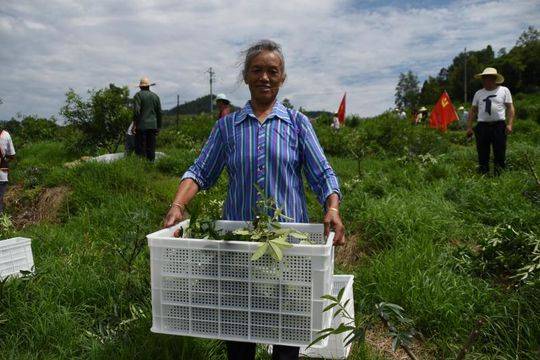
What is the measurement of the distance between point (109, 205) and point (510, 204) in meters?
4.43

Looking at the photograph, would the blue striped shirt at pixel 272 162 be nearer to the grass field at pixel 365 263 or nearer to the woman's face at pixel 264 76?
the woman's face at pixel 264 76

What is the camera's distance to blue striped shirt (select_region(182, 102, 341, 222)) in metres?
2.21

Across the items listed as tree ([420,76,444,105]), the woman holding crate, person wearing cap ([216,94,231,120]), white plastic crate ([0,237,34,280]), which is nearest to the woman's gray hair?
the woman holding crate

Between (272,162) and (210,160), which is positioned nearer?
(272,162)

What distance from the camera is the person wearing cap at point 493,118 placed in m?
6.64

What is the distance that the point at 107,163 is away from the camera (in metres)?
7.14

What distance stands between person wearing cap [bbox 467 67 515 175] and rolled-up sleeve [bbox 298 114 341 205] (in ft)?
17.1

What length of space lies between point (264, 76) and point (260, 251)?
94cm

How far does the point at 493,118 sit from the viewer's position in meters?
6.68

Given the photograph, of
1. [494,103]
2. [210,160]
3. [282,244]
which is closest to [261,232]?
[282,244]

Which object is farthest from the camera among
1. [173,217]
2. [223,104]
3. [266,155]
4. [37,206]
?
[223,104]

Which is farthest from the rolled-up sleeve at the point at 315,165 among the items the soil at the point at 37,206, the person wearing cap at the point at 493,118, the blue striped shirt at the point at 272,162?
the person wearing cap at the point at 493,118

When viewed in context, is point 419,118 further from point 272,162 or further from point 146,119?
point 272,162

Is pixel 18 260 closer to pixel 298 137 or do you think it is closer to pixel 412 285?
pixel 298 137
